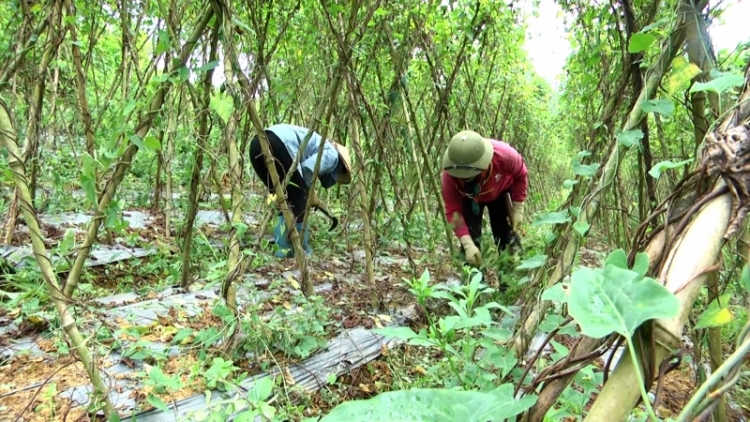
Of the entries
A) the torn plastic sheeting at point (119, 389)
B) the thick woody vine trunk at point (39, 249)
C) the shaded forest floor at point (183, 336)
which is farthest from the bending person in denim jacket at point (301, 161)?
the thick woody vine trunk at point (39, 249)

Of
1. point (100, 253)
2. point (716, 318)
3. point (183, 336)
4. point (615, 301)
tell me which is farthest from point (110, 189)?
point (100, 253)

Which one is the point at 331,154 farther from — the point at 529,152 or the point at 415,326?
the point at 529,152

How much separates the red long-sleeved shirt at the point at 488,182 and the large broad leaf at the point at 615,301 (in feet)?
8.40

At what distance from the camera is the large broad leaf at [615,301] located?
1.37ft

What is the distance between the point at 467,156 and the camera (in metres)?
2.74

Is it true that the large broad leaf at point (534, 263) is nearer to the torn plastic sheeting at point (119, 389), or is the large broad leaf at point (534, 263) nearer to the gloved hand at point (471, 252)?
the torn plastic sheeting at point (119, 389)

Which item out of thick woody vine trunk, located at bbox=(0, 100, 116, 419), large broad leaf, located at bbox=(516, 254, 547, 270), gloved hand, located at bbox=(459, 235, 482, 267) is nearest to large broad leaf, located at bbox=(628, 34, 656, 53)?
large broad leaf, located at bbox=(516, 254, 547, 270)

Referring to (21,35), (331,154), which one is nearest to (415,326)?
(331,154)

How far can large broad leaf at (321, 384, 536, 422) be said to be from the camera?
1.40 ft

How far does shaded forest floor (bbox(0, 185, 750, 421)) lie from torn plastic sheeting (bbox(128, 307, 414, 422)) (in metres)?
0.03

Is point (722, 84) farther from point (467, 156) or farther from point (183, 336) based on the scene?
point (467, 156)

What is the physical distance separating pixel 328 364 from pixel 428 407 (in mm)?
1552

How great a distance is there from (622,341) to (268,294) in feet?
7.55

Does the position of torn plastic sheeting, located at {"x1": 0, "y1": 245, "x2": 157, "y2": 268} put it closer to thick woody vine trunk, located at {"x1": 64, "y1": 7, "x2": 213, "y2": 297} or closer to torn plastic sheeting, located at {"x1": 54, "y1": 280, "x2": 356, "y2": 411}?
torn plastic sheeting, located at {"x1": 54, "y1": 280, "x2": 356, "y2": 411}
